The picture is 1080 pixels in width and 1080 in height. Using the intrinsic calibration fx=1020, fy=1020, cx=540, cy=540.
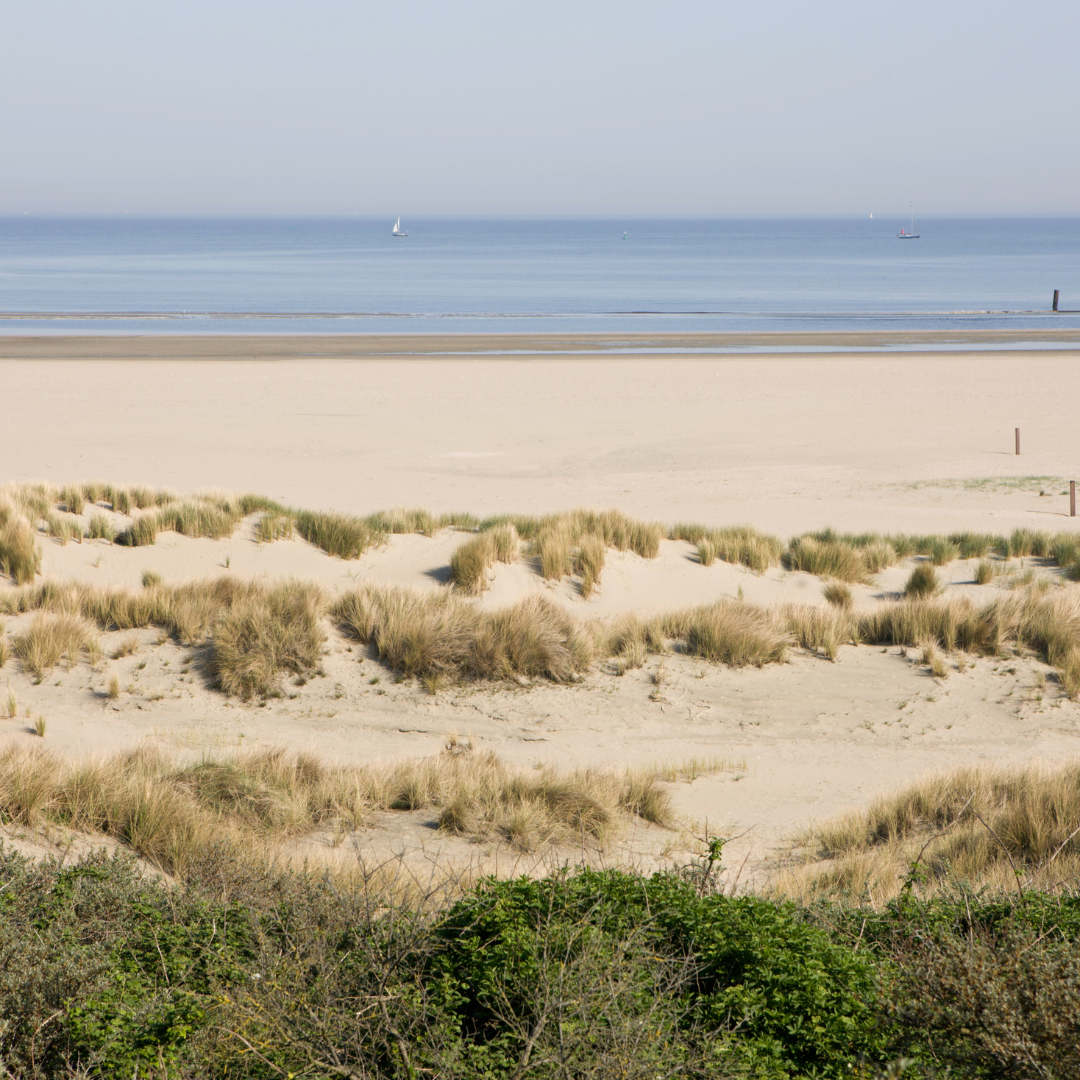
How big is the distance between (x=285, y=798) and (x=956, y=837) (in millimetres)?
3895

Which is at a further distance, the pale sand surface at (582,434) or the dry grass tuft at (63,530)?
the pale sand surface at (582,434)

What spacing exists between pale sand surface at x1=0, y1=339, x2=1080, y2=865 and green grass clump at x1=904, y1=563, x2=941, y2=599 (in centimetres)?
32

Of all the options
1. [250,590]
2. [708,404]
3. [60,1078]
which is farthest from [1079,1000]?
[708,404]

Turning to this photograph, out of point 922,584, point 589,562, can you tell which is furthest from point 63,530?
point 922,584

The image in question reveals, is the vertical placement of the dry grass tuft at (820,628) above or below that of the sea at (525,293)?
below

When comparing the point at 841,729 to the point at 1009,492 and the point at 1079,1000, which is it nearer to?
the point at 1079,1000

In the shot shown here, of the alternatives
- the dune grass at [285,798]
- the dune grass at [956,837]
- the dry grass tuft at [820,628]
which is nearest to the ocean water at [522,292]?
the dry grass tuft at [820,628]

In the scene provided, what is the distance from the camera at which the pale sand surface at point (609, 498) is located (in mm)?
7797

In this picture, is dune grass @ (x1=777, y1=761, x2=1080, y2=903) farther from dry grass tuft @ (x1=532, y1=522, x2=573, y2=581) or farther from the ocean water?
the ocean water

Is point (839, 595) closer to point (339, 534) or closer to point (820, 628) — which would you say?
point (820, 628)

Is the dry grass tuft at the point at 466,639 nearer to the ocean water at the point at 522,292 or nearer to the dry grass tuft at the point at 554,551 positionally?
the dry grass tuft at the point at 554,551

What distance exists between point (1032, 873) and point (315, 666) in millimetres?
5696

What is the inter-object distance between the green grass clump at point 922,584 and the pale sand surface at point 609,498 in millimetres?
315

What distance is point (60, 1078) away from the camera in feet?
9.63
